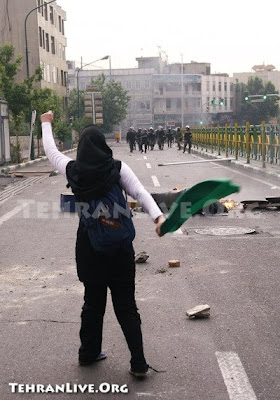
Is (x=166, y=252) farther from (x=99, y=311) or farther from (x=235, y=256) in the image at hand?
(x=99, y=311)

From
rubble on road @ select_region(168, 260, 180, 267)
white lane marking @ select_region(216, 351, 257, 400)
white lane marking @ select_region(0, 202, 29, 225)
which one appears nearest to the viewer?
white lane marking @ select_region(216, 351, 257, 400)

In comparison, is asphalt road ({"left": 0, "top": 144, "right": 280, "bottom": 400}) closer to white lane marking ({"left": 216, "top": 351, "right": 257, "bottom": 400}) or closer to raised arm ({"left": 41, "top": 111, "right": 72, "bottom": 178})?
white lane marking ({"left": 216, "top": 351, "right": 257, "bottom": 400})

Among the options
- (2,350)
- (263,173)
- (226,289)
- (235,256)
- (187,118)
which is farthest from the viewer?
(187,118)

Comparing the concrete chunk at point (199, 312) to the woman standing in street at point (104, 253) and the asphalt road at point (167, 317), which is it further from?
the woman standing in street at point (104, 253)

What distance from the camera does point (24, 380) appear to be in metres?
3.77

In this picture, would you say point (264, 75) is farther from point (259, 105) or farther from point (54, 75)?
point (54, 75)

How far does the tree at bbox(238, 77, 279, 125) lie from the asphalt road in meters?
93.0

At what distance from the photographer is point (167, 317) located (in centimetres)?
500

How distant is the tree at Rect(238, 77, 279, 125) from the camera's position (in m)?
101

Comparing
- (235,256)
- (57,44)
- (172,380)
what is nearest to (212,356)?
(172,380)

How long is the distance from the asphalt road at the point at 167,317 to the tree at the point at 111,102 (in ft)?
221

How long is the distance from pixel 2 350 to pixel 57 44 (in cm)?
6473

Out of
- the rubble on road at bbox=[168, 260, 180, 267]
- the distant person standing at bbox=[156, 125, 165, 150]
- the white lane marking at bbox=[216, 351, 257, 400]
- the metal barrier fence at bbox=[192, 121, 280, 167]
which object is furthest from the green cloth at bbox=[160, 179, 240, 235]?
the distant person standing at bbox=[156, 125, 165, 150]

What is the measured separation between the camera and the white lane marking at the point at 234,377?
350 cm
